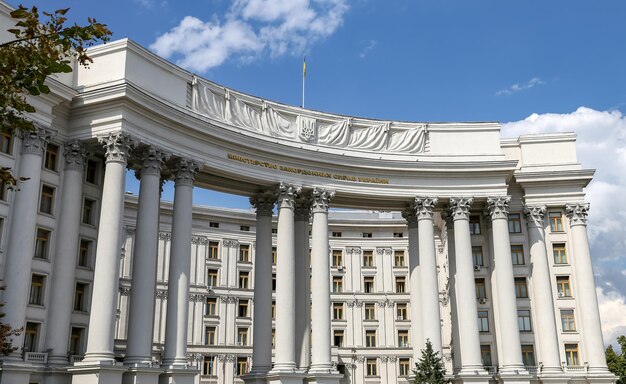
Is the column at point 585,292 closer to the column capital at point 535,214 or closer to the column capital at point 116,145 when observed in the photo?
the column capital at point 535,214

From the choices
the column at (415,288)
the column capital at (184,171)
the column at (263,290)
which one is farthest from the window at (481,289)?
the column capital at (184,171)

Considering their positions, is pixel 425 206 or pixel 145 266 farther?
pixel 425 206

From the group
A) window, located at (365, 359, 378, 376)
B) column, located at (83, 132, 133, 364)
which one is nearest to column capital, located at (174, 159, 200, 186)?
column, located at (83, 132, 133, 364)

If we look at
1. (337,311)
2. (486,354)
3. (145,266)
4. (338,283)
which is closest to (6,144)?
(145,266)

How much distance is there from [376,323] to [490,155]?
3535 cm

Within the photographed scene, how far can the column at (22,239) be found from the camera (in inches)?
1367

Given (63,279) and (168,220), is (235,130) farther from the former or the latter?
(168,220)

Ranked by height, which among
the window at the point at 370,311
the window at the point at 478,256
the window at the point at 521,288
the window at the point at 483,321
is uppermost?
the window at the point at 478,256

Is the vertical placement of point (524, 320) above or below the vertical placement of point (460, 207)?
below

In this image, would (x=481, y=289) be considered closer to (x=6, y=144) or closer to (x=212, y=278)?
(x=212, y=278)

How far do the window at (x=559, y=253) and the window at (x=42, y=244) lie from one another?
3951 cm

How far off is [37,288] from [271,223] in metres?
18.6

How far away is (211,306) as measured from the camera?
3118 inches

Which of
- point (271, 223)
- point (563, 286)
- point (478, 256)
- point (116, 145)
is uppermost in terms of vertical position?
point (116, 145)
